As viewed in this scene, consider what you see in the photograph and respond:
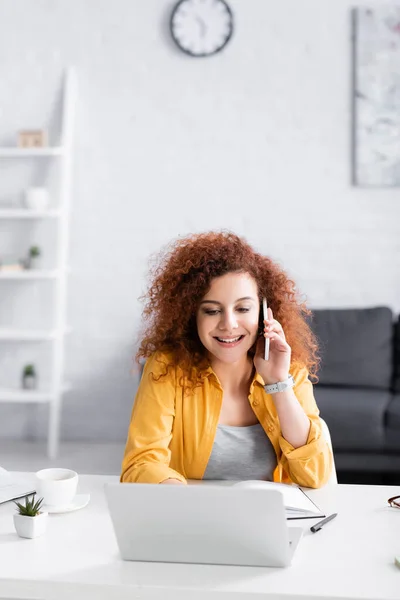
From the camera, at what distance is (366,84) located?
378cm

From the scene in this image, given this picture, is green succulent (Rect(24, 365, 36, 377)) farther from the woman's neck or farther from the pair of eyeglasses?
the pair of eyeglasses

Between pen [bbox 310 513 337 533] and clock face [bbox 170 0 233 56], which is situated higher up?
clock face [bbox 170 0 233 56]

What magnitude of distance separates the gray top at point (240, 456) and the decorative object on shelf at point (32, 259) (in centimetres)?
251

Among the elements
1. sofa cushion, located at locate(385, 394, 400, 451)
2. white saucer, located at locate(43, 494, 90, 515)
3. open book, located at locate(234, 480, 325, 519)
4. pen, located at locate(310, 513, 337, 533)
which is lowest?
sofa cushion, located at locate(385, 394, 400, 451)

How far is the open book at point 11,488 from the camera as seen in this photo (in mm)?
1366

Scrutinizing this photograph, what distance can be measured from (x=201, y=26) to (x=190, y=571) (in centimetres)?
334

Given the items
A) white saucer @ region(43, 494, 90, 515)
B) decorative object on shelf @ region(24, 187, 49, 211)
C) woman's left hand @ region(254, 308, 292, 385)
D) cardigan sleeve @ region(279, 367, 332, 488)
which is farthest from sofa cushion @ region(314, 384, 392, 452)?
white saucer @ region(43, 494, 90, 515)

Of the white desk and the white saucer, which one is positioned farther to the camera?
the white saucer

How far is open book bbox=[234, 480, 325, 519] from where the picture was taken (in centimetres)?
126

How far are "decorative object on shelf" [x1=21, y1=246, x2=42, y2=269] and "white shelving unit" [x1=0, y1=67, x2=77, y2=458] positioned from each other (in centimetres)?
9

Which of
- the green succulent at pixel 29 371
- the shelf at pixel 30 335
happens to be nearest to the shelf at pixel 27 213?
the shelf at pixel 30 335

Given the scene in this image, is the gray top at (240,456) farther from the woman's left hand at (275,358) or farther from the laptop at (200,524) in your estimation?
the laptop at (200,524)

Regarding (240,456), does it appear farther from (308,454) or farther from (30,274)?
(30,274)

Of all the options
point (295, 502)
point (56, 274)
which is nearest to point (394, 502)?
point (295, 502)
